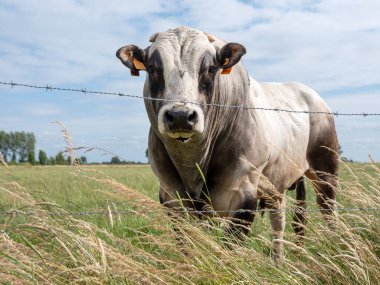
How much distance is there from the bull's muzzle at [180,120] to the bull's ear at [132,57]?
0.98 m

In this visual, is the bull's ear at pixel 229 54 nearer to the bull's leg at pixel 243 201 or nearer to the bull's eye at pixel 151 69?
the bull's eye at pixel 151 69

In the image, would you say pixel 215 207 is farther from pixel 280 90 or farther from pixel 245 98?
pixel 280 90

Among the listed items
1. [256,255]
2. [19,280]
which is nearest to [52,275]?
[19,280]

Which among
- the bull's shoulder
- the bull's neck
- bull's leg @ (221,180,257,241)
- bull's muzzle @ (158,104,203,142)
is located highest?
the bull's shoulder

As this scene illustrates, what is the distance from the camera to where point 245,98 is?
207 inches

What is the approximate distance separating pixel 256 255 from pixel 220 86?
76.8 inches

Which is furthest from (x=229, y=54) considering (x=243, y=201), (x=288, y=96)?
(x=288, y=96)

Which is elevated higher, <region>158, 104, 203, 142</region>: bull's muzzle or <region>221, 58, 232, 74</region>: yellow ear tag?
<region>221, 58, 232, 74</region>: yellow ear tag

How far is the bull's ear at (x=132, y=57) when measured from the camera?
4770 millimetres

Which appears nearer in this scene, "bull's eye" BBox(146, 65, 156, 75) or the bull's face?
the bull's face

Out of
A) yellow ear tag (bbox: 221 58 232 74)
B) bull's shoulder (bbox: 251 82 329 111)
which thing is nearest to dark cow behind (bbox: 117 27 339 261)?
yellow ear tag (bbox: 221 58 232 74)

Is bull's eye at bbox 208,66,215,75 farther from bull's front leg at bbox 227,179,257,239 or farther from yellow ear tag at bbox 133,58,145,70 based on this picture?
bull's front leg at bbox 227,179,257,239

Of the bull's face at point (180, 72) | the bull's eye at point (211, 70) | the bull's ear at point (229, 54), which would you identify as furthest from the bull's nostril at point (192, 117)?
the bull's ear at point (229, 54)

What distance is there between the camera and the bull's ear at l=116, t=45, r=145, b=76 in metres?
4.77
